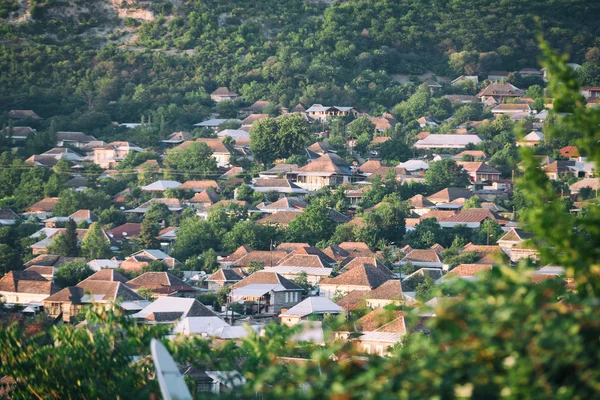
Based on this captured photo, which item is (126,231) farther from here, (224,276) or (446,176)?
(446,176)

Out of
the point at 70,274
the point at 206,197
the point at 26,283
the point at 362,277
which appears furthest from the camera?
the point at 206,197

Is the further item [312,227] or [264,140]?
[264,140]

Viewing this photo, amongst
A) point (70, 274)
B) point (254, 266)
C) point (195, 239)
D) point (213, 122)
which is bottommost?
point (213, 122)

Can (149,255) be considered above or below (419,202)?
above

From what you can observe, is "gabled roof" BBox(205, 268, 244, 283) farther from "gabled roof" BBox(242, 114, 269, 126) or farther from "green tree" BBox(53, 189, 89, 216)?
"gabled roof" BBox(242, 114, 269, 126)

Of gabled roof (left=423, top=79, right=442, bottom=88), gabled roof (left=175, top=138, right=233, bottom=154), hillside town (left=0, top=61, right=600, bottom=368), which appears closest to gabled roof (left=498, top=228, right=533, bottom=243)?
hillside town (left=0, top=61, right=600, bottom=368)

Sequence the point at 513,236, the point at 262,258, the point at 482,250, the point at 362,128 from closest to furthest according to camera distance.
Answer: the point at 482,250 < the point at 262,258 < the point at 513,236 < the point at 362,128

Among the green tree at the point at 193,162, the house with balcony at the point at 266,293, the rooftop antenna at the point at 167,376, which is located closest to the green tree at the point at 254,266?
the house with balcony at the point at 266,293

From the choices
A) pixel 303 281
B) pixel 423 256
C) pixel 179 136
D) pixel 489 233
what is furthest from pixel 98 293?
pixel 179 136
